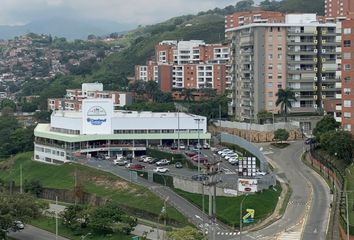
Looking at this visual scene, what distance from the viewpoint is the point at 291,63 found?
8125 cm

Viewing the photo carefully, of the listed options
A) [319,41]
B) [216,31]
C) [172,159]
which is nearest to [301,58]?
[319,41]

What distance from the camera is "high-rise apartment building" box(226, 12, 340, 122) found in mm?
81000

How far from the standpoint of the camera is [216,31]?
155m

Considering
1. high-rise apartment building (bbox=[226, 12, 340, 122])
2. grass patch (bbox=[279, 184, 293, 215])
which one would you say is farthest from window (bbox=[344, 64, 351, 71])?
high-rise apartment building (bbox=[226, 12, 340, 122])

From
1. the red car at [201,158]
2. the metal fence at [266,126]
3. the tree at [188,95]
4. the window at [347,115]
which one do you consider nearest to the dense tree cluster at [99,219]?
the red car at [201,158]

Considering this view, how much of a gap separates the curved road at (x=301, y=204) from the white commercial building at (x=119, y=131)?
12.0 metres

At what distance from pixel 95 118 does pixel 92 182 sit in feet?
41.3

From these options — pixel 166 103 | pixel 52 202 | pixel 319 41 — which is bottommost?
pixel 52 202

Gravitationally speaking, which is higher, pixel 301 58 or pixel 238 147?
pixel 301 58

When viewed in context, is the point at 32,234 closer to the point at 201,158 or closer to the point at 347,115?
the point at 201,158

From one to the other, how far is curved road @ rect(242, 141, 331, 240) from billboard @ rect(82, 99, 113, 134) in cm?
1848

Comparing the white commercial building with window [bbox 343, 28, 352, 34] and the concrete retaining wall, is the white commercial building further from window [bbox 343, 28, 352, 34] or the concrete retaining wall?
window [bbox 343, 28, 352, 34]

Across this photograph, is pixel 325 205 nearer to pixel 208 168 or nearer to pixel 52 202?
pixel 208 168

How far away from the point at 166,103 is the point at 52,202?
4071cm
